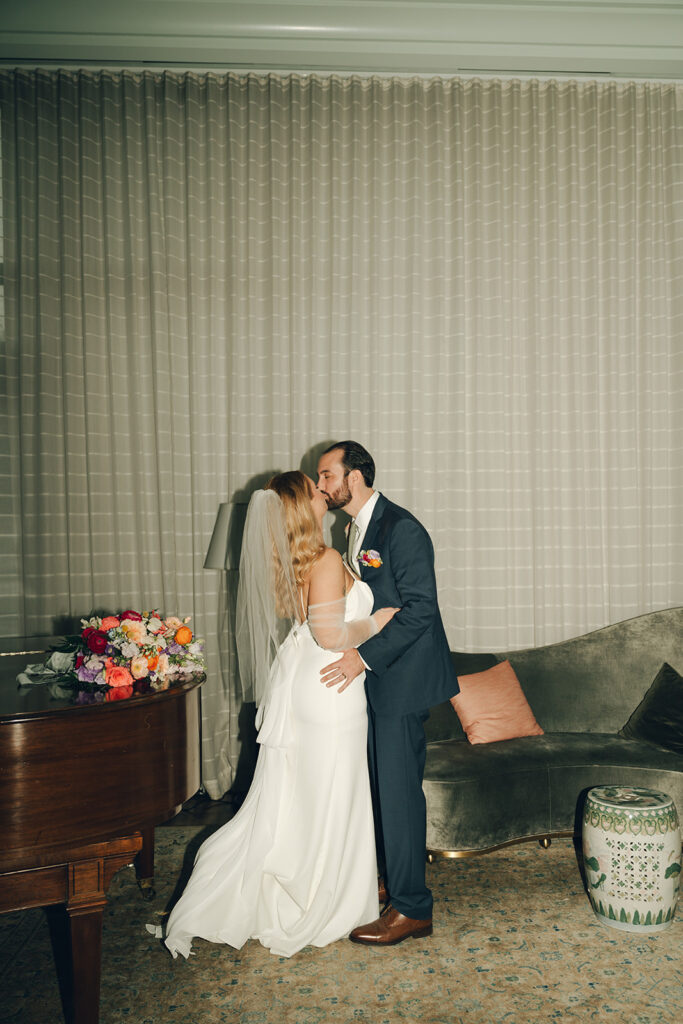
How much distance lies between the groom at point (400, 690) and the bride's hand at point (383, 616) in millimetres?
29

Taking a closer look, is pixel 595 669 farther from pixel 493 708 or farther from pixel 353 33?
pixel 353 33

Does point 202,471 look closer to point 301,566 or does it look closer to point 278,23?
point 301,566

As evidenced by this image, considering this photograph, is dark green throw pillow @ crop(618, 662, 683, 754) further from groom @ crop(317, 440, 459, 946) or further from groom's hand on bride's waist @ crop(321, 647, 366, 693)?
groom's hand on bride's waist @ crop(321, 647, 366, 693)

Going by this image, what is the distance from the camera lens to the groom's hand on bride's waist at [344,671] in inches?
113

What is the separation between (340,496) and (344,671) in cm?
76

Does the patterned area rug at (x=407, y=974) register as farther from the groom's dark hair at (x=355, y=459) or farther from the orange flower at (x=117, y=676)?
the groom's dark hair at (x=355, y=459)

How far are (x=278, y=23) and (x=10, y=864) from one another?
13.6 feet

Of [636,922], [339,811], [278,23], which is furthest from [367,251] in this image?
[636,922]

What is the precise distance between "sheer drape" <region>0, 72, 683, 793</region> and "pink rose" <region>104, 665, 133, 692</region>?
7.01 ft

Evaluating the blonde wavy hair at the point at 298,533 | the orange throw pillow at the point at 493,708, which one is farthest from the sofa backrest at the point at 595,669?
the blonde wavy hair at the point at 298,533

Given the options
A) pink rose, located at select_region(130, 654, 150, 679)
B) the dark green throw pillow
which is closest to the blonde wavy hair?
pink rose, located at select_region(130, 654, 150, 679)

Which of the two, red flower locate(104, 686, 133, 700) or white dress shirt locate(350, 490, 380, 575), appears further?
white dress shirt locate(350, 490, 380, 575)

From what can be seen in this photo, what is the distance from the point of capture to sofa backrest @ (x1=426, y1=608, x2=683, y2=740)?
13.6ft

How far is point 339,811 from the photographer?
9.30 ft
